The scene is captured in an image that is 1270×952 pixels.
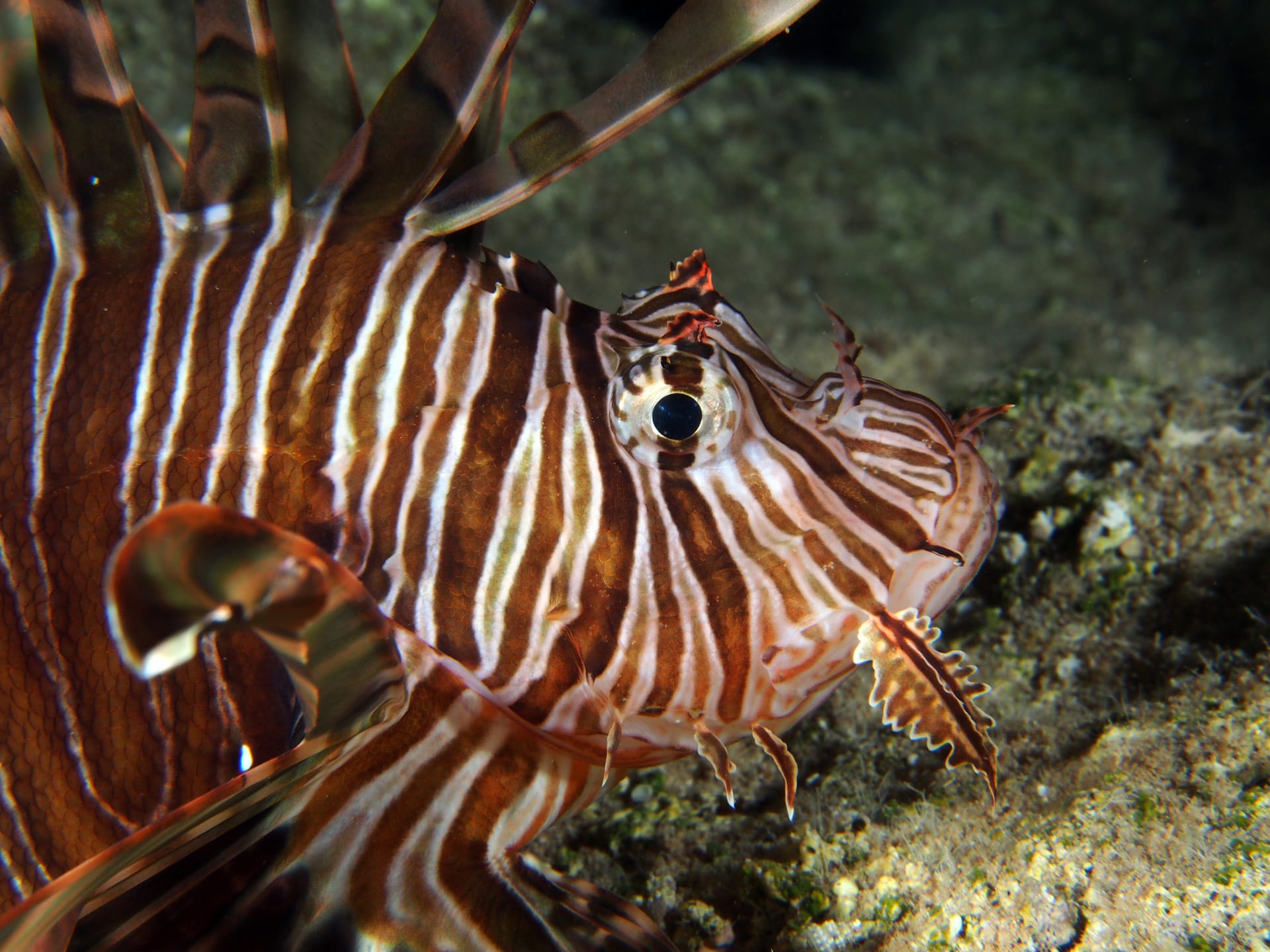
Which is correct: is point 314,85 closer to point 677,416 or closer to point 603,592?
point 677,416

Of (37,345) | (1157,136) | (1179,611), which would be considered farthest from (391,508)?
(1157,136)

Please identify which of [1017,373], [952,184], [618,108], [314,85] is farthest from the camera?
[952,184]

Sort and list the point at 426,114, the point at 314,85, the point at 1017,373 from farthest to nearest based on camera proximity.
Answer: the point at 1017,373 → the point at 314,85 → the point at 426,114

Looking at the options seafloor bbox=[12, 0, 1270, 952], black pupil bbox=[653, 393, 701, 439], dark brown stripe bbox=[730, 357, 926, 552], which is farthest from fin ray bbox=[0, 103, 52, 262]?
seafloor bbox=[12, 0, 1270, 952]

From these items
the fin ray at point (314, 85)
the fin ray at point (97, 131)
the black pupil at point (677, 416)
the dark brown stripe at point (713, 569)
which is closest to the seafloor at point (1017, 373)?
the dark brown stripe at point (713, 569)

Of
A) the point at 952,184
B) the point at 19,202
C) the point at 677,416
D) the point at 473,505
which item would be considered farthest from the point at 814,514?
the point at 952,184

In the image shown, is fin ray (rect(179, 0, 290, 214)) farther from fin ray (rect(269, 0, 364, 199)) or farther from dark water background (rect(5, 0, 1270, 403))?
dark water background (rect(5, 0, 1270, 403))
